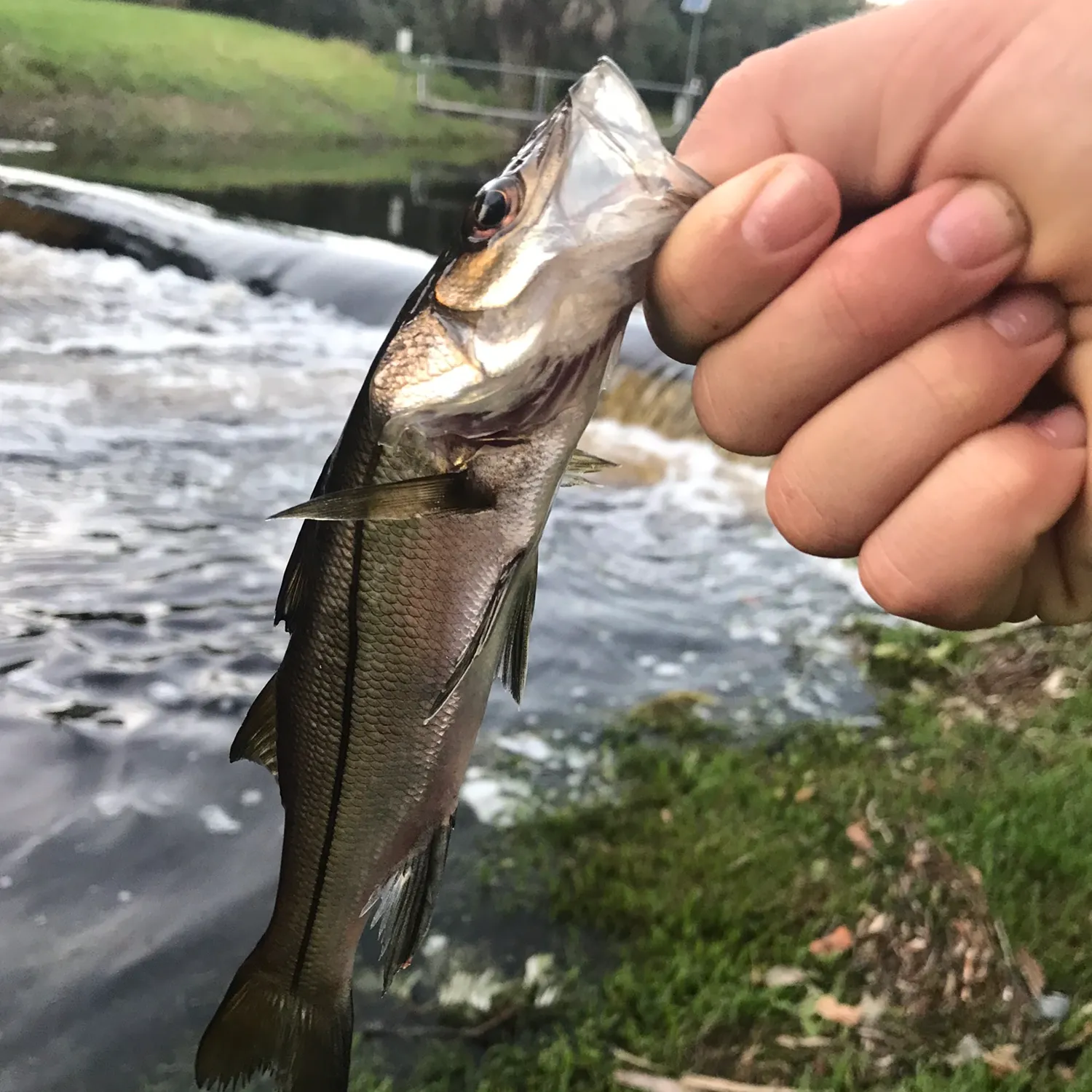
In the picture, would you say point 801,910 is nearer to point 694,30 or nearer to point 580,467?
point 580,467

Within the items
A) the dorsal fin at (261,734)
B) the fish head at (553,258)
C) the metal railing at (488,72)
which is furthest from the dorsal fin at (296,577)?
the metal railing at (488,72)

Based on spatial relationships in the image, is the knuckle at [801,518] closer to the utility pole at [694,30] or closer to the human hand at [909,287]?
the human hand at [909,287]

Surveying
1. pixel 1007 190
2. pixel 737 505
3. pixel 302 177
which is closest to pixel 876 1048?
pixel 1007 190

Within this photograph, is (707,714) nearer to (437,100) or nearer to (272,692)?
(272,692)

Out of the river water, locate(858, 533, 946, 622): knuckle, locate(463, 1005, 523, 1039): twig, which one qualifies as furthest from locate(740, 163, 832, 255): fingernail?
the river water

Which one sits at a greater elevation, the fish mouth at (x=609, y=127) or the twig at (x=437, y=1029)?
the fish mouth at (x=609, y=127)

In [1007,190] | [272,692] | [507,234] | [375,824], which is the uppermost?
[1007,190]

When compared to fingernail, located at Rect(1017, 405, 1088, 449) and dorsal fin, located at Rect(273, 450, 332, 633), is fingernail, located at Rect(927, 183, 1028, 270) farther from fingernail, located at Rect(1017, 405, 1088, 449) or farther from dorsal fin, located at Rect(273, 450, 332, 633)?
dorsal fin, located at Rect(273, 450, 332, 633)
